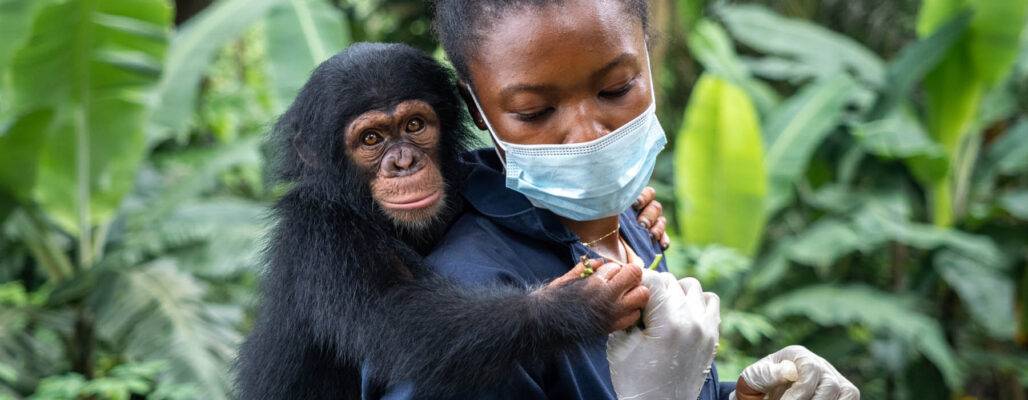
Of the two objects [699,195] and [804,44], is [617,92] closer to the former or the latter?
[699,195]

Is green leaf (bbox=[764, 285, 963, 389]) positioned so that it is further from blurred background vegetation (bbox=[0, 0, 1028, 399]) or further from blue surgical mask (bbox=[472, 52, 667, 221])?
blue surgical mask (bbox=[472, 52, 667, 221])

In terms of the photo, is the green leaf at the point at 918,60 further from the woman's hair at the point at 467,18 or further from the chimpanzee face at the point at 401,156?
the woman's hair at the point at 467,18

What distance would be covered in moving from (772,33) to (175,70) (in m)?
3.95

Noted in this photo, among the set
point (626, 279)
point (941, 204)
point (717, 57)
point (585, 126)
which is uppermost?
point (585, 126)

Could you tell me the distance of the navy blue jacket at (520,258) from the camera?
74.8 inches

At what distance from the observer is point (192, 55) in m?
6.29

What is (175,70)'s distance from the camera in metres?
6.26

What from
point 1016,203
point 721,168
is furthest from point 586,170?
point 1016,203

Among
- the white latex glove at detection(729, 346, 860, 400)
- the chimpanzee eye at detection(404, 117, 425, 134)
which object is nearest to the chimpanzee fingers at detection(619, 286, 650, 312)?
the white latex glove at detection(729, 346, 860, 400)

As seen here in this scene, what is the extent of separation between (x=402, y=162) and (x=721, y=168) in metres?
4.13

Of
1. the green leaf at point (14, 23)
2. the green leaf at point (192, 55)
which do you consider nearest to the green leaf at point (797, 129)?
the green leaf at point (192, 55)

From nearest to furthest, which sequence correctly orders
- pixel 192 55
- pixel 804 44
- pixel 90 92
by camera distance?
pixel 90 92
pixel 192 55
pixel 804 44

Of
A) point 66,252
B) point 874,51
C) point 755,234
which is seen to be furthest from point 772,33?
point 66,252

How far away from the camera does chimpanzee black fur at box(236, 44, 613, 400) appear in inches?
78.3
